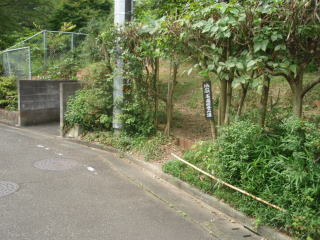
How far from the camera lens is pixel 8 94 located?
11.9 m

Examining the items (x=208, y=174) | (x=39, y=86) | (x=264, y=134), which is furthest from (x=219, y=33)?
(x=39, y=86)

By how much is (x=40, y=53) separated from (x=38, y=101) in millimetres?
3148

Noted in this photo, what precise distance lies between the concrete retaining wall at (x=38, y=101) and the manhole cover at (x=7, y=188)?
575 cm

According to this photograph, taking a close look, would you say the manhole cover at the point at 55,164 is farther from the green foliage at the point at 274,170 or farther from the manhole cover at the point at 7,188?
the green foliage at the point at 274,170

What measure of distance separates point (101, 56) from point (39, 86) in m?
3.79

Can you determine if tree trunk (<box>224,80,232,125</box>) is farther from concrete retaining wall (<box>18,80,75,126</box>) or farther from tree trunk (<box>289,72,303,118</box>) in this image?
concrete retaining wall (<box>18,80,75,126</box>)

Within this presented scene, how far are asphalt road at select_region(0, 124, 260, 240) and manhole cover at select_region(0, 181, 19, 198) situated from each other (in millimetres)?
31

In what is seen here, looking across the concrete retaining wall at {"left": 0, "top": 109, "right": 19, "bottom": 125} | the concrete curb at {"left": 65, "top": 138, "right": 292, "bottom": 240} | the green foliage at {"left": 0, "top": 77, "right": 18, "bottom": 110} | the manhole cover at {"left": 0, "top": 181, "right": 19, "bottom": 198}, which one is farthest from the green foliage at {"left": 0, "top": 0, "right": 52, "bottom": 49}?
the concrete curb at {"left": 65, "top": 138, "right": 292, "bottom": 240}

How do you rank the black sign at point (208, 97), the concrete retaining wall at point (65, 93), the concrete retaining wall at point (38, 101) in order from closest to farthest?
1. the black sign at point (208, 97)
2. the concrete retaining wall at point (65, 93)
3. the concrete retaining wall at point (38, 101)

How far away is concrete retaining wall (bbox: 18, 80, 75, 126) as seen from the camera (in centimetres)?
1044

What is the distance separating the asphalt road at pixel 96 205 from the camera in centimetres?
378

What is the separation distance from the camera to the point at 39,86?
10812mm

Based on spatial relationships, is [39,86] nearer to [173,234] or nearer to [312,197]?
[173,234]

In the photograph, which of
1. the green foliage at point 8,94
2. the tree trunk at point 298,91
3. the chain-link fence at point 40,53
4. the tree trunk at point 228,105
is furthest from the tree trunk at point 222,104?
the chain-link fence at point 40,53
